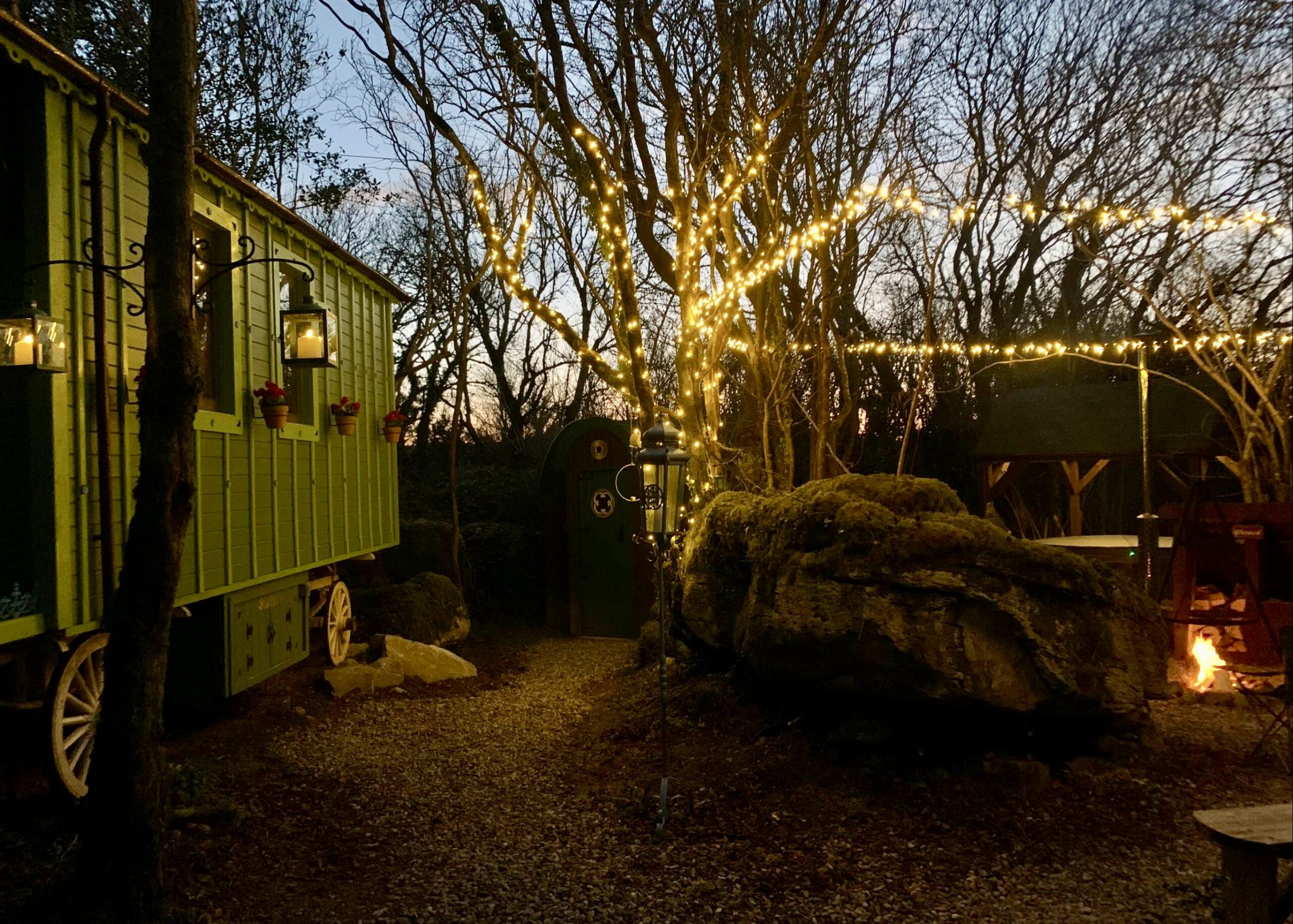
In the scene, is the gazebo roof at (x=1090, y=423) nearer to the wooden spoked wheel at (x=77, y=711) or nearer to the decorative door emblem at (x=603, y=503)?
the decorative door emblem at (x=603, y=503)

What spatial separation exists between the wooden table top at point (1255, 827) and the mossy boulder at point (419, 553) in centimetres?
944

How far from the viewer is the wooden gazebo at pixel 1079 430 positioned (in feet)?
34.3

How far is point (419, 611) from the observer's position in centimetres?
927

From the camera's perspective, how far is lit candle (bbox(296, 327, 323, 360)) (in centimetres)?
590

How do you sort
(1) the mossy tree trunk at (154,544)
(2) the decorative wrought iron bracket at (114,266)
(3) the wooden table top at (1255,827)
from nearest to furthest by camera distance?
(3) the wooden table top at (1255,827) → (1) the mossy tree trunk at (154,544) → (2) the decorative wrought iron bracket at (114,266)

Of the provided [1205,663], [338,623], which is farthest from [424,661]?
[1205,663]

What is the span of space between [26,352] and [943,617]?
14.1 feet

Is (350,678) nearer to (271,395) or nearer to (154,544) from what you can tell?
(271,395)

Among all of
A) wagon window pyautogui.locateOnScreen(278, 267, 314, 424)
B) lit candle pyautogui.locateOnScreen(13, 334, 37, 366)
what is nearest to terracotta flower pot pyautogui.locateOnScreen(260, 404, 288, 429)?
wagon window pyautogui.locateOnScreen(278, 267, 314, 424)

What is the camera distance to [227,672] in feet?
18.7

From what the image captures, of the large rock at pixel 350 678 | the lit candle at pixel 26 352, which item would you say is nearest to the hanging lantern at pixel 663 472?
the lit candle at pixel 26 352

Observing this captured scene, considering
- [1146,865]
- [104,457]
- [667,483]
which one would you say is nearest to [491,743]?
[667,483]

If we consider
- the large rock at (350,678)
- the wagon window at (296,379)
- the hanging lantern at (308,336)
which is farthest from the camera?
the large rock at (350,678)

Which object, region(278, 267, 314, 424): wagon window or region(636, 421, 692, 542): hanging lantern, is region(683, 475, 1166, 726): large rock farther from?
region(278, 267, 314, 424): wagon window
